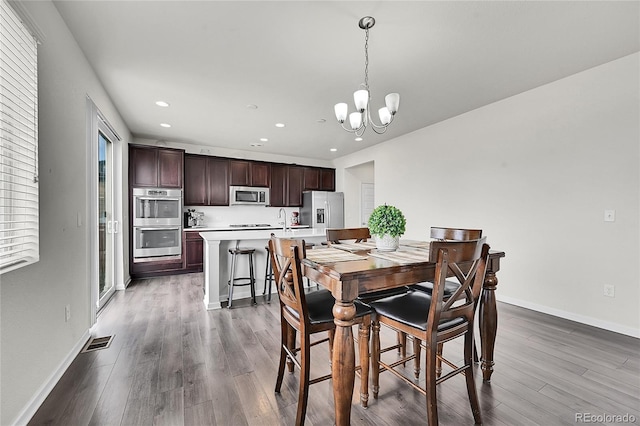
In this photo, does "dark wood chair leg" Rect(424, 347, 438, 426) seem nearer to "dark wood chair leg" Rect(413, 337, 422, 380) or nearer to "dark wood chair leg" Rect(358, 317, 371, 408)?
"dark wood chair leg" Rect(358, 317, 371, 408)

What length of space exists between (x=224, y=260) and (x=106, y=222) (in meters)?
→ 1.78

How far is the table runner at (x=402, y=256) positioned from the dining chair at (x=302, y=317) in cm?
34

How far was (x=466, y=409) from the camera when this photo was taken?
1.61 meters

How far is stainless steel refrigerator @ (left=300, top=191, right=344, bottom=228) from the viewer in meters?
6.48

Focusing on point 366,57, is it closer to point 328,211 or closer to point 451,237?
point 451,237

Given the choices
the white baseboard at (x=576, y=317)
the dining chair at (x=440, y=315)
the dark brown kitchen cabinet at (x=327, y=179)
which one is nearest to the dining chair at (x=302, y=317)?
the dining chair at (x=440, y=315)

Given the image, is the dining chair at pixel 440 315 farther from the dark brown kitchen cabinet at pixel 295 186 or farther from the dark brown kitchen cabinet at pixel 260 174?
the dark brown kitchen cabinet at pixel 295 186

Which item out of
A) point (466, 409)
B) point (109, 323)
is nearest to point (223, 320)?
point (109, 323)

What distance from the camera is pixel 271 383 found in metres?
1.84

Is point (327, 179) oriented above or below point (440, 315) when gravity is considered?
above

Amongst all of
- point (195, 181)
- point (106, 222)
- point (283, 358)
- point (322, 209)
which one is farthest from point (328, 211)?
point (283, 358)

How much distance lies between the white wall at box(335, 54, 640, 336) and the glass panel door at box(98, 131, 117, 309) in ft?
15.7

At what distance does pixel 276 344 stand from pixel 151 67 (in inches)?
113

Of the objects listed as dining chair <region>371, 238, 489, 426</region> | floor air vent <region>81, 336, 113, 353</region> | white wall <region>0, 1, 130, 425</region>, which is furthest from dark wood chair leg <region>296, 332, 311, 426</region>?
floor air vent <region>81, 336, 113, 353</region>
